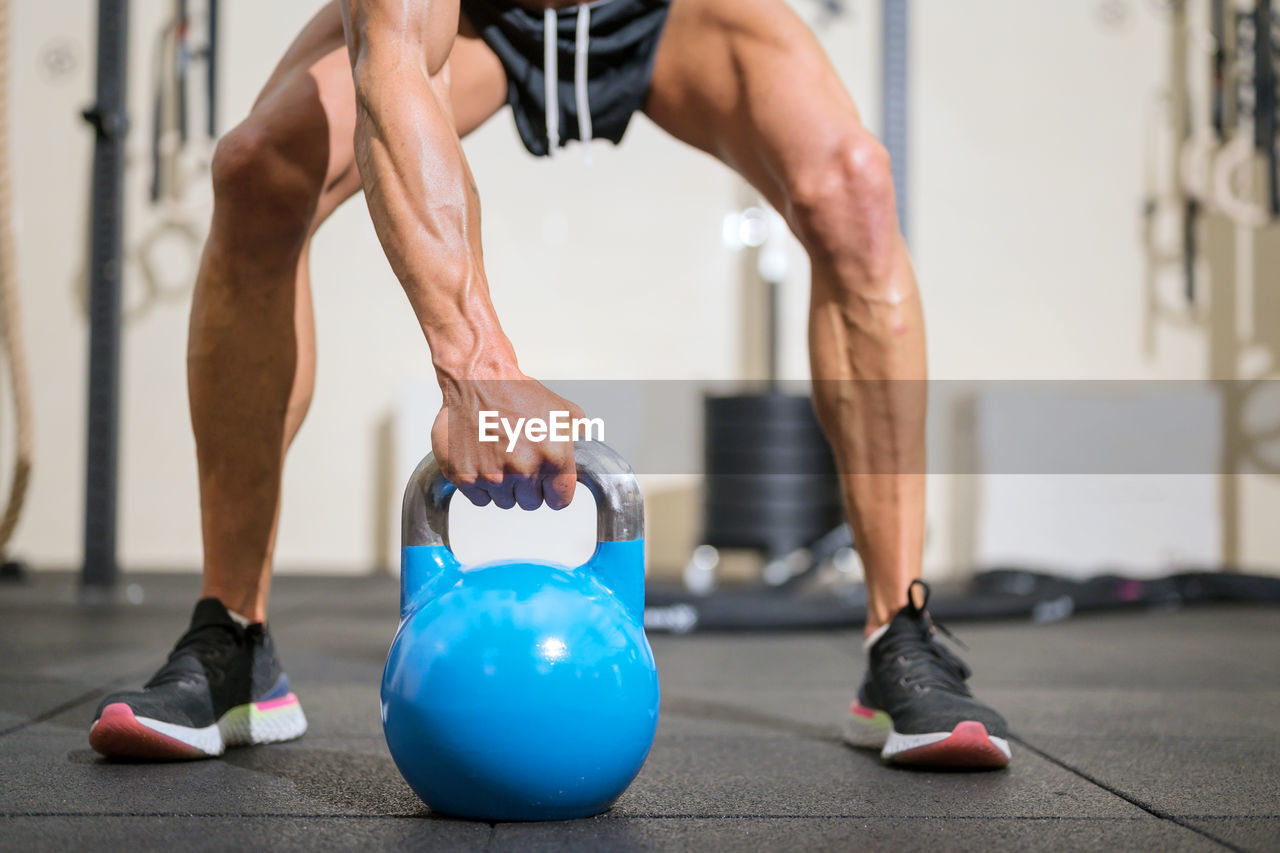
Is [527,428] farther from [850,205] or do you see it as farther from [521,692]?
[850,205]

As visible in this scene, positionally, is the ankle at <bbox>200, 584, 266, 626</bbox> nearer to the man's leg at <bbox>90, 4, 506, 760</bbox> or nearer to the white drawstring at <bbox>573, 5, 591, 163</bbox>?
the man's leg at <bbox>90, 4, 506, 760</bbox>

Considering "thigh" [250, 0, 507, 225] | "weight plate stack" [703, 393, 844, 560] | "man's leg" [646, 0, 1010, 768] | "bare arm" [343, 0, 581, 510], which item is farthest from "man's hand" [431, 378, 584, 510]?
"weight plate stack" [703, 393, 844, 560]

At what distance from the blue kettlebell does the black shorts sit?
→ 568mm

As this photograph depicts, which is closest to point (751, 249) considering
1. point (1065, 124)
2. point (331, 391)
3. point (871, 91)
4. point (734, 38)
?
point (871, 91)

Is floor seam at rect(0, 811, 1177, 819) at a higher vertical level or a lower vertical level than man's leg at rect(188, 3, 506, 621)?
lower

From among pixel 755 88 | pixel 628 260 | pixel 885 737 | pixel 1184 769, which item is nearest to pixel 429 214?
pixel 755 88

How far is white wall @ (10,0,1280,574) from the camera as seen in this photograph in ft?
15.7

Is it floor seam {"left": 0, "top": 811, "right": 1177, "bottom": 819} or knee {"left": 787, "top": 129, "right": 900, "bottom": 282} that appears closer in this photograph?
floor seam {"left": 0, "top": 811, "right": 1177, "bottom": 819}

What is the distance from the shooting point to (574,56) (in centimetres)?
140

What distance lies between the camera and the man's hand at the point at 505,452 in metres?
0.96

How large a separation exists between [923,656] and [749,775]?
26cm

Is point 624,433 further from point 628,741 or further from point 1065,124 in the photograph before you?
point 628,741

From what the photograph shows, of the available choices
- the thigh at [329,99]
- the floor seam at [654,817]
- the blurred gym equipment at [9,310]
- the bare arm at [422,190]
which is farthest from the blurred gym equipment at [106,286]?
the floor seam at [654,817]

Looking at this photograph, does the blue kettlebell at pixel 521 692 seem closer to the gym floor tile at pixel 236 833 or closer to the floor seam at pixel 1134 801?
the gym floor tile at pixel 236 833
